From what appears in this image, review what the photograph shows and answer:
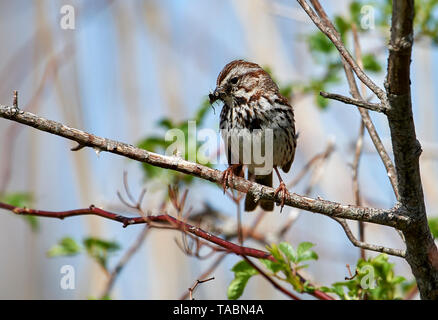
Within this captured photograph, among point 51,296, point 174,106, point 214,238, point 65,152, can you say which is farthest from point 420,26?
point 51,296

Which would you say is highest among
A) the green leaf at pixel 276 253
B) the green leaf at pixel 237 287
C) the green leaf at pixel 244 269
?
the green leaf at pixel 276 253

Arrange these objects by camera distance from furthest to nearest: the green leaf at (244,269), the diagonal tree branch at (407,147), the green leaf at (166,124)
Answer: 1. the green leaf at (166,124)
2. the green leaf at (244,269)
3. the diagonal tree branch at (407,147)

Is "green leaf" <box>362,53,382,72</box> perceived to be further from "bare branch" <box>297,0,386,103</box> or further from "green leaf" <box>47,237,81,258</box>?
"green leaf" <box>47,237,81,258</box>

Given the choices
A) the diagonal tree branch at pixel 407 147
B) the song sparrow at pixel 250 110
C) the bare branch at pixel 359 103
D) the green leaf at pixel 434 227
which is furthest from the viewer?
the song sparrow at pixel 250 110

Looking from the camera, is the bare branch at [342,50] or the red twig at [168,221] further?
the red twig at [168,221]

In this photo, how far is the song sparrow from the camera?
4047 millimetres

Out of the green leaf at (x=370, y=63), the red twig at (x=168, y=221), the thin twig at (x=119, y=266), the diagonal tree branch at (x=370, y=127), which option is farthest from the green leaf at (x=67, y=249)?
the green leaf at (x=370, y=63)

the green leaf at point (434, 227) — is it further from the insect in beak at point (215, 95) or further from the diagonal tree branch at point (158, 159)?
the insect in beak at point (215, 95)

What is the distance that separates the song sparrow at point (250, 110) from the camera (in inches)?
159

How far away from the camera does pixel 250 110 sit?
13.3ft

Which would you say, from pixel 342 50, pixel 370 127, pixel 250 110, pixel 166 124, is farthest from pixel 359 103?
pixel 166 124

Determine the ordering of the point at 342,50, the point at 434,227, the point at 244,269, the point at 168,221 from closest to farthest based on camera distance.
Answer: the point at 342,50
the point at 168,221
the point at 244,269
the point at 434,227

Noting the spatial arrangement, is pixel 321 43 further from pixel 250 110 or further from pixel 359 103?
pixel 359 103

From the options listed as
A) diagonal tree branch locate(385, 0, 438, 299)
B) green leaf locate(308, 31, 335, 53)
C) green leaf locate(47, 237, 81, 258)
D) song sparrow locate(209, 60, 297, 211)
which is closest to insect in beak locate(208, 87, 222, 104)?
song sparrow locate(209, 60, 297, 211)
